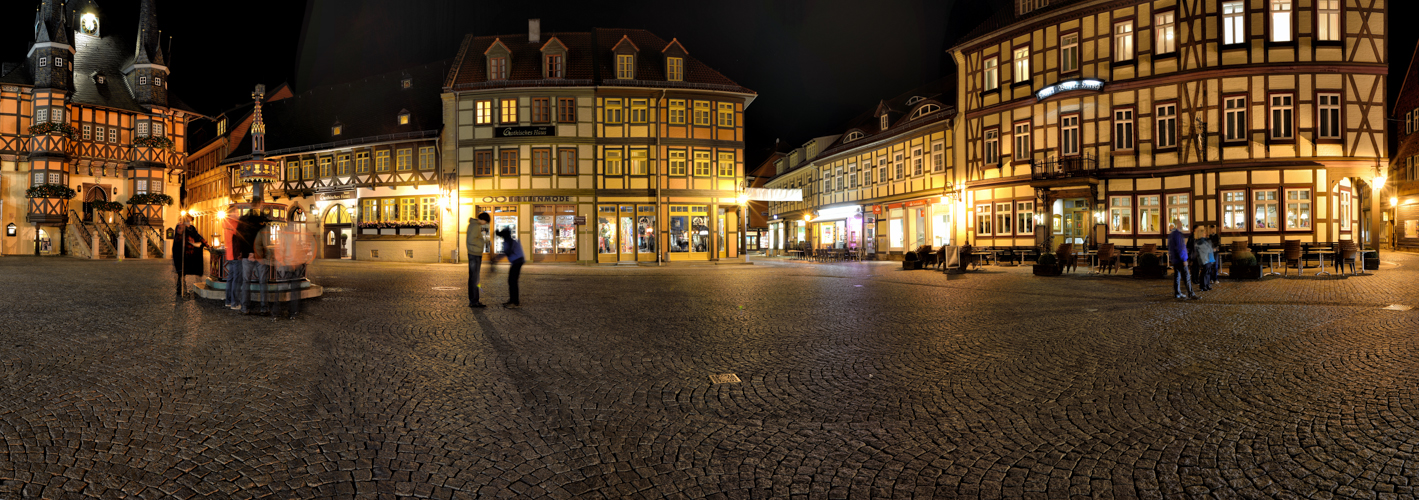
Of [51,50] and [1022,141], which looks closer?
[1022,141]

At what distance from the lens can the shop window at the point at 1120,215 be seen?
2852cm

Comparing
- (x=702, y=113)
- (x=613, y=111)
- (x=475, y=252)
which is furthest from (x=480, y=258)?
(x=702, y=113)

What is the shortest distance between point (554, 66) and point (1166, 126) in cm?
2642

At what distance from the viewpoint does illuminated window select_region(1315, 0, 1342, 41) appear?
83.8 feet

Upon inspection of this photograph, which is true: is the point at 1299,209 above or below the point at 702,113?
below

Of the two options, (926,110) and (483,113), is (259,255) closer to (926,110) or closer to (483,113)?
(483,113)

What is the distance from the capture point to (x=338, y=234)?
4056cm

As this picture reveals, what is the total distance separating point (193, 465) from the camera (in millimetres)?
3926

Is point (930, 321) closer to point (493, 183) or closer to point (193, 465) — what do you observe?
point (193, 465)

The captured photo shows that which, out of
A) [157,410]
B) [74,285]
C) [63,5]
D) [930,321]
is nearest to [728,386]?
[157,410]

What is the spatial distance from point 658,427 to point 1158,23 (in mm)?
29876

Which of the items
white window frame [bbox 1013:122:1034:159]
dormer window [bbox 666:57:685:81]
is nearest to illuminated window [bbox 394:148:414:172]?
dormer window [bbox 666:57:685:81]

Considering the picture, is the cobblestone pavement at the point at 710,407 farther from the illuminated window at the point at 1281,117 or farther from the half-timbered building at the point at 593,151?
the half-timbered building at the point at 593,151

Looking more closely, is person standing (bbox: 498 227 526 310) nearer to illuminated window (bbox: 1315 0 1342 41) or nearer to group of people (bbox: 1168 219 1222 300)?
group of people (bbox: 1168 219 1222 300)
